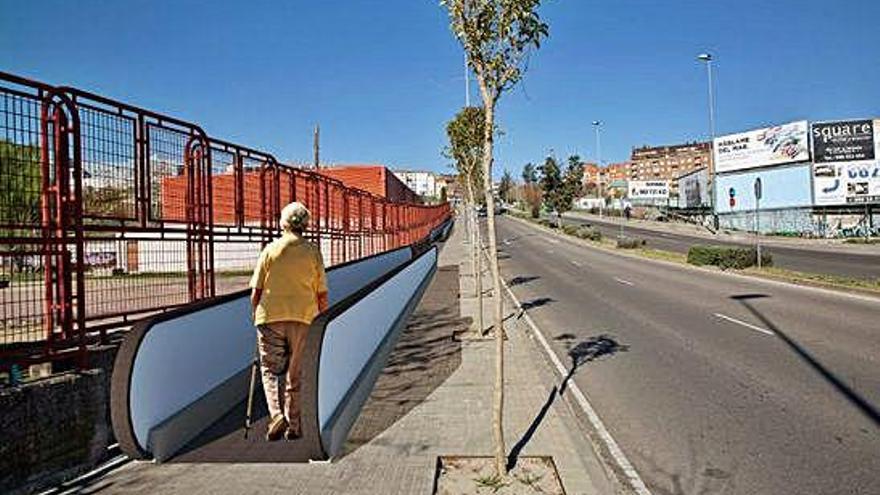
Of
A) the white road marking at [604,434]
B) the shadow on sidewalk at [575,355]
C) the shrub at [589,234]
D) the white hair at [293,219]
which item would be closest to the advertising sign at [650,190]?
the shrub at [589,234]

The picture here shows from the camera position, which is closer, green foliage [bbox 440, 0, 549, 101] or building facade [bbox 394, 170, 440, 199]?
green foliage [bbox 440, 0, 549, 101]

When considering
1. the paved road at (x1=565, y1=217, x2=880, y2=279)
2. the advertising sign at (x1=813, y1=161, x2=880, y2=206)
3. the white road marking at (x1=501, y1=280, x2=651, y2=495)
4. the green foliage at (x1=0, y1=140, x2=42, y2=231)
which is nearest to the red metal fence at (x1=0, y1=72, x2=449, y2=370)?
the green foliage at (x1=0, y1=140, x2=42, y2=231)

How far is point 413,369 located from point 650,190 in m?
76.5

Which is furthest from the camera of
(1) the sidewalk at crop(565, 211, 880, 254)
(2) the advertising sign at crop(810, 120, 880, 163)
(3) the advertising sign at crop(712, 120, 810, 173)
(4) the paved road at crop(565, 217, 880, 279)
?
(3) the advertising sign at crop(712, 120, 810, 173)

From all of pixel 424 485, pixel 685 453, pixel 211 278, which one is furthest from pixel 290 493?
pixel 211 278

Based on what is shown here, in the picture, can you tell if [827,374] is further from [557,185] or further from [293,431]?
[557,185]

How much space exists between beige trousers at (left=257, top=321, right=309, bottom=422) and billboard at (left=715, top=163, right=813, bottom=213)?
4434cm

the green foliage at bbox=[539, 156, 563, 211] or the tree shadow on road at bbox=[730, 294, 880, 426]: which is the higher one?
the green foliage at bbox=[539, 156, 563, 211]

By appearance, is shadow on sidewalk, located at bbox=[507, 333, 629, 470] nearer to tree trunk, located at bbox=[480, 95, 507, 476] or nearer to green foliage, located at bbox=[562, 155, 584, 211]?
tree trunk, located at bbox=[480, 95, 507, 476]

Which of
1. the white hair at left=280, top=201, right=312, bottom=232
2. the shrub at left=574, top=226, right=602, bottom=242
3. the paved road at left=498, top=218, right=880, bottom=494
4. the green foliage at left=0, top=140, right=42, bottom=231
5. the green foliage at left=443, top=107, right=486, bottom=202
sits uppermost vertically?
the green foliage at left=443, top=107, right=486, bottom=202

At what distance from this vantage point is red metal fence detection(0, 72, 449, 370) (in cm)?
475

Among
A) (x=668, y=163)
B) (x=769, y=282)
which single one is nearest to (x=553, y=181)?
(x=769, y=282)

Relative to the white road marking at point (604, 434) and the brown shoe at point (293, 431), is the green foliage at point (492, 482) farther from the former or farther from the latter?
the brown shoe at point (293, 431)

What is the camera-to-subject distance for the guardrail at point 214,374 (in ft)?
15.1
